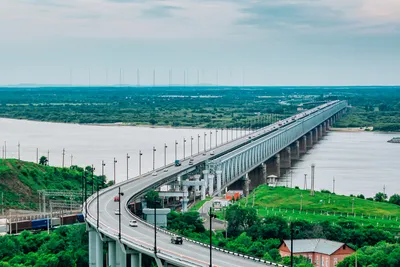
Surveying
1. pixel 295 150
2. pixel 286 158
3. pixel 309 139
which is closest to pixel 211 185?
pixel 286 158

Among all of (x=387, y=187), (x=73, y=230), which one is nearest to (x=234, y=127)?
(x=387, y=187)

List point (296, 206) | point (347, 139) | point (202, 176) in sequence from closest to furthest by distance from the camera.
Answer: point (296, 206)
point (202, 176)
point (347, 139)

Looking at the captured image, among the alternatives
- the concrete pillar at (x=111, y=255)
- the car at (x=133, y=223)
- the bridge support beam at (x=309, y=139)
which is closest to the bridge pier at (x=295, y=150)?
the bridge support beam at (x=309, y=139)

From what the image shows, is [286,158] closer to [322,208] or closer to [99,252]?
[322,208]

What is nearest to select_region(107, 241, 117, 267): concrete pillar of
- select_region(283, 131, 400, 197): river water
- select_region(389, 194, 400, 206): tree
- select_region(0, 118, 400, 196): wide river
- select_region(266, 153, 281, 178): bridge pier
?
select_region(389, 194, 400, 206): tree

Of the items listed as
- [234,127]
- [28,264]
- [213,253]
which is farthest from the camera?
[234,127]

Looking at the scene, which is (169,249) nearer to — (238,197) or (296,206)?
(296,206)
